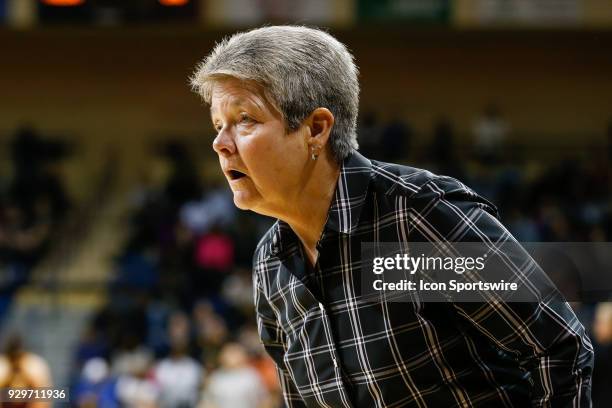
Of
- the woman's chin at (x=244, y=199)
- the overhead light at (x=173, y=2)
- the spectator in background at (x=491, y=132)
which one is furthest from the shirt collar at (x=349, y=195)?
the spectator in background at (x=491, y=132)

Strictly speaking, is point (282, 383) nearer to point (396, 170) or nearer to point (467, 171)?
point (396, 170)

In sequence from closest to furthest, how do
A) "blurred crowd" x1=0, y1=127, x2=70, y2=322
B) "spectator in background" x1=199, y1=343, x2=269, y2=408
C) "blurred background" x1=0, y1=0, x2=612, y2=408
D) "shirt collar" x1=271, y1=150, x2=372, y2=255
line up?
"shirt collar" x1=271, y1=150, x2=372, y2=255, "spectator in background" x1=199, y1=343, x2=269, y2=408, "blurred background" x1=0, y1=0, x2=612, y2=408, "blurred crowd" x1=0, y1=127, x2=70, y2=322

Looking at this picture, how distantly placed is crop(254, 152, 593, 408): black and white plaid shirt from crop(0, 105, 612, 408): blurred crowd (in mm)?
2324

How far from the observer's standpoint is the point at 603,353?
2.76 meters

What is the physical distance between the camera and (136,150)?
7.23 metres

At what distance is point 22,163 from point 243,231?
75.3 inches

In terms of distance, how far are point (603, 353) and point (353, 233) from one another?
1757 mm

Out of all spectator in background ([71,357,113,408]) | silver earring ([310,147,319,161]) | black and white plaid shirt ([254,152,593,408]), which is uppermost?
silver earring ([310,147,319,161])

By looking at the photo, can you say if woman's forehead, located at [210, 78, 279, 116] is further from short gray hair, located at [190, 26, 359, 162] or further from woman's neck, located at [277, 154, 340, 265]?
woman's neck, located at [277, 154, 340, 265]

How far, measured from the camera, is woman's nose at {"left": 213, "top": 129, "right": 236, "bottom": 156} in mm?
1170

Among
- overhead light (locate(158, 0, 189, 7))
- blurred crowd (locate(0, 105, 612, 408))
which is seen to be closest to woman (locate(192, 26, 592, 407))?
overhead light (locate(158, 0, 189, 7))

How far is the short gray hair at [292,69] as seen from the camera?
116cm

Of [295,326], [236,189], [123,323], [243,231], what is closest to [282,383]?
[295,326]

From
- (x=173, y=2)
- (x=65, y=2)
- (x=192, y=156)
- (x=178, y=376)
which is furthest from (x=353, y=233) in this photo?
(x=192, y=156)
